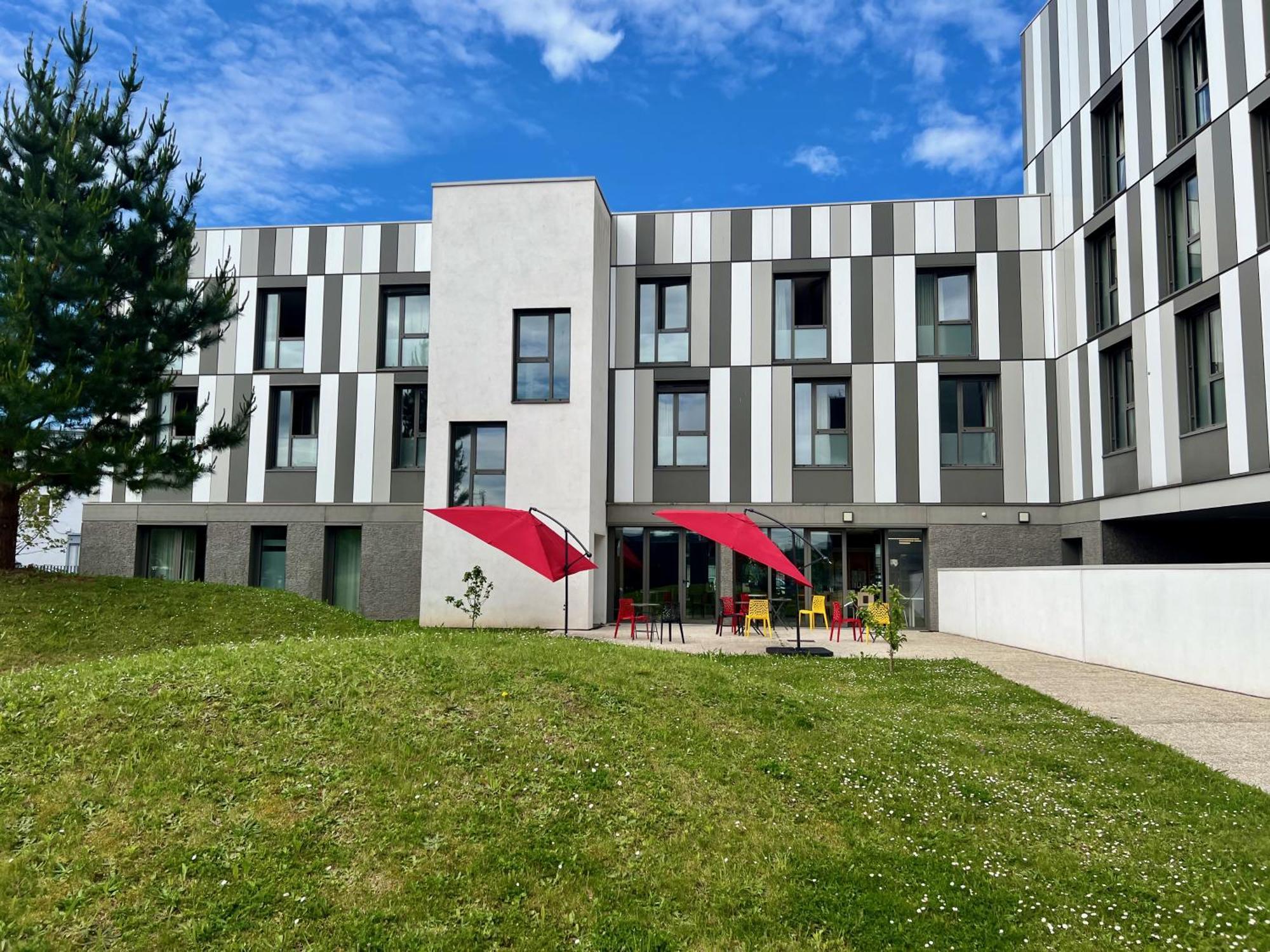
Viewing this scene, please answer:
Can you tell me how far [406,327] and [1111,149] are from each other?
48.2ft

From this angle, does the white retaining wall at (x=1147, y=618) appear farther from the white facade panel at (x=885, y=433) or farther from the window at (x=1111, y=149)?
the window at (x=1111, y=149)

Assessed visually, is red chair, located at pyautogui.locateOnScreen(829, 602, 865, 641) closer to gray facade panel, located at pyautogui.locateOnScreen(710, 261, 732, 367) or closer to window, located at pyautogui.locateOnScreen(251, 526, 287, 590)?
gray facade panel, located at pyautogui.locateOnScreen(710, 261, 732, 367)

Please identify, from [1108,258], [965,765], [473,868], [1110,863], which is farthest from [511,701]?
[1108,258]

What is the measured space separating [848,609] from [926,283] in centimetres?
711

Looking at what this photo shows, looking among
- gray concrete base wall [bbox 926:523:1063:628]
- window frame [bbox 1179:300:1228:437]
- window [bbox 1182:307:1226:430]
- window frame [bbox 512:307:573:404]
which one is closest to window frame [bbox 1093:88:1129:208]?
window frame [bbox 1179:300:1228:437]

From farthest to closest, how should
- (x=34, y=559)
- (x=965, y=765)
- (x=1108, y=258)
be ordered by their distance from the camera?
(x=34, y=559) → (x=1108, y=258) → (x=965, y=765)

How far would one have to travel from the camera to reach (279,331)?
20.3 m

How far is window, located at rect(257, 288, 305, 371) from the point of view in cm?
2006

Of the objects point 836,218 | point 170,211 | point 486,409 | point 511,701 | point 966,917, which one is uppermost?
point 836,218

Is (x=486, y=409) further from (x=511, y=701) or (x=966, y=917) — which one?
(x=966, y=917)

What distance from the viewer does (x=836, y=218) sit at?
18734mm

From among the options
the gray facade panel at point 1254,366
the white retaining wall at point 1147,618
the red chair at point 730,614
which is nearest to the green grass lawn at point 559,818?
the white retaining wall at point 1147,618

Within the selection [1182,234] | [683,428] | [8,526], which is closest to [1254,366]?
[1182,234]

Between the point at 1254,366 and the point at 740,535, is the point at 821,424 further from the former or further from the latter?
the point at 1254,366
